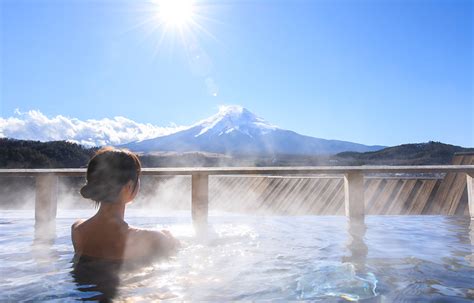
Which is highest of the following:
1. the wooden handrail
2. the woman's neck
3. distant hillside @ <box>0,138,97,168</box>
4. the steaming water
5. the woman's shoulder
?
distant hillside @ <box>0,138,97,168</box>

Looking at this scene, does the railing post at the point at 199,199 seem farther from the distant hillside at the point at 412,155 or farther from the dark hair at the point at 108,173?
the distant hillside at the point at 412,155

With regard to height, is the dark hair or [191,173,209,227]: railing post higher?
the dark hair

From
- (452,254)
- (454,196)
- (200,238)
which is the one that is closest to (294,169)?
(200,238)

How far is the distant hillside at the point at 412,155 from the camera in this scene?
194ft

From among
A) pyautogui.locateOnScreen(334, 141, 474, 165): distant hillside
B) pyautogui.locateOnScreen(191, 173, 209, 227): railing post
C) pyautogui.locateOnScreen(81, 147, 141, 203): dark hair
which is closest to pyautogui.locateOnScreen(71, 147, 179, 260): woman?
pyautogui.locateOnScreen(81, 147, 141, 203): dark hair

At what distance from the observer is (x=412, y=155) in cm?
7025

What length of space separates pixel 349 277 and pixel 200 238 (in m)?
2.48

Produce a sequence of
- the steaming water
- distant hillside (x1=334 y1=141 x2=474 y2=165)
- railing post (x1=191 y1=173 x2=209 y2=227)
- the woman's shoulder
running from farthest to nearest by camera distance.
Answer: distant hillside (x1=334 y1=141 x2=474 y2=165), railing post (x1=191 y1=173 x2=209 y2=227), the woman's shoulder, the steaming water

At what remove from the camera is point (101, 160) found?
2.75 meters

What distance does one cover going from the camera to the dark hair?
2.74 metres

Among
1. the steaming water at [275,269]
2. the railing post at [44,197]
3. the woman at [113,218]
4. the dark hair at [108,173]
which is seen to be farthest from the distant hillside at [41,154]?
the dark hair at [108,173]

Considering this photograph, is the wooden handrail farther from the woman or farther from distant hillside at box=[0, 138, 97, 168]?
distant hillside at box=[0, 138, 97, 168]

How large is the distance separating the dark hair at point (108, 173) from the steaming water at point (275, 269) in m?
0.65

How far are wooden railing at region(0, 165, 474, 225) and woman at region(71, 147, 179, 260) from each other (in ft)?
9.43
